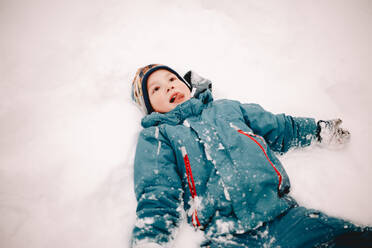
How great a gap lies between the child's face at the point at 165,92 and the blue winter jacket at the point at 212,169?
9 cm

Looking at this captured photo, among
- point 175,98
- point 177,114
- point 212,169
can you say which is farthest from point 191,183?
point 175,98

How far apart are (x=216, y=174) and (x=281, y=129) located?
2.16 feet

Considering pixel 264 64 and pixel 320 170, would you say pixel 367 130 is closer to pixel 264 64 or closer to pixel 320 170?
pixel 320 170

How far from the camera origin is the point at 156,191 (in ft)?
3.29

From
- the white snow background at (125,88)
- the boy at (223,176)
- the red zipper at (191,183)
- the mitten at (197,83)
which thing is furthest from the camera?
the mitten at (197,83)

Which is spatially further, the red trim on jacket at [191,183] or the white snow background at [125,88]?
the white snow background at [125,88]

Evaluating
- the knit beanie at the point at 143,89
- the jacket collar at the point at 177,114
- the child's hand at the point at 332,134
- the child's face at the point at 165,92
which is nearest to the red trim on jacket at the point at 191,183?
the jacket collar at the point at 177,114

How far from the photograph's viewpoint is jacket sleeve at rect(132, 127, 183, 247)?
0.91 meters

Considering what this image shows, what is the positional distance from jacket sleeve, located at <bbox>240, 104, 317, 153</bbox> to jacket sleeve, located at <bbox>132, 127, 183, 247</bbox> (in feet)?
2.22

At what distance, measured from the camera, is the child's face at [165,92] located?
142cm

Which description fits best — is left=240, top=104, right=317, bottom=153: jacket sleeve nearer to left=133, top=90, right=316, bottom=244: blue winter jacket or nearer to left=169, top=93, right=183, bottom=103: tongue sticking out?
left=133, top=90, right=316, bottom=244: blue winter jacket

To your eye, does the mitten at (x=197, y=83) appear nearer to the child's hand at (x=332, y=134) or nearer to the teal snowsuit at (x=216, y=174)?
the teal snowsuit at (x=216, y=174)

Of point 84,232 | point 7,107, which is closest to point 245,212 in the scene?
point 84,232

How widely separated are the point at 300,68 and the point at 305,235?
1.64 metres
